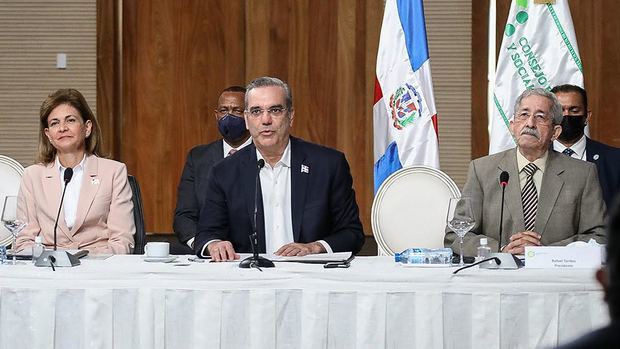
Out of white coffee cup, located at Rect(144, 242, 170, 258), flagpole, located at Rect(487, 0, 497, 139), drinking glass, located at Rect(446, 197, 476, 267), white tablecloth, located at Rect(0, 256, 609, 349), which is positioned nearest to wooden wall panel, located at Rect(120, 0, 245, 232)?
flagpole, located at Rect(487, 0, 497, 139)

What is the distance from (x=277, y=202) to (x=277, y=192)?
46 mm

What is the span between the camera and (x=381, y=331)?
110 inches

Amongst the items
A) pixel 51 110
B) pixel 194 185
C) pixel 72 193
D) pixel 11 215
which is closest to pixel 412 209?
pixel 194 185

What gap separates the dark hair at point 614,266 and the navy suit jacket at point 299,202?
301 cm

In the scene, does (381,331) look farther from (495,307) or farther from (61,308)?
(61,308)

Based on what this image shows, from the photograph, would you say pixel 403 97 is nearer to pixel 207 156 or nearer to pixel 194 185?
pixel 207 156

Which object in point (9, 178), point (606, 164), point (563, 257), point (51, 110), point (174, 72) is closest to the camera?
point (563, 257)

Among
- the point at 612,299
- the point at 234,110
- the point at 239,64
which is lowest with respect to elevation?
the point at 612,299

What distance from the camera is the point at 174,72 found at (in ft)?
23.4

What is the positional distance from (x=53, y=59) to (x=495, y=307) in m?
5.20

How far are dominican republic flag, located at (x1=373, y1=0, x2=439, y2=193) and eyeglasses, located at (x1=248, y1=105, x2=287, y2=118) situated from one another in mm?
1635

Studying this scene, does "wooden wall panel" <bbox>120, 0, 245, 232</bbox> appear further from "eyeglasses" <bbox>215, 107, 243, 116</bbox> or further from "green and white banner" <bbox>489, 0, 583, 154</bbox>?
"green and white banner" <bbox>489, 0, 583, 154</bbox>

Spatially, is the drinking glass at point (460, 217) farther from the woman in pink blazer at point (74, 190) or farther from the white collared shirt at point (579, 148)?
the white collared shirt at point (579, 148)

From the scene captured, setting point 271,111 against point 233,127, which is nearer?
point 271,111
